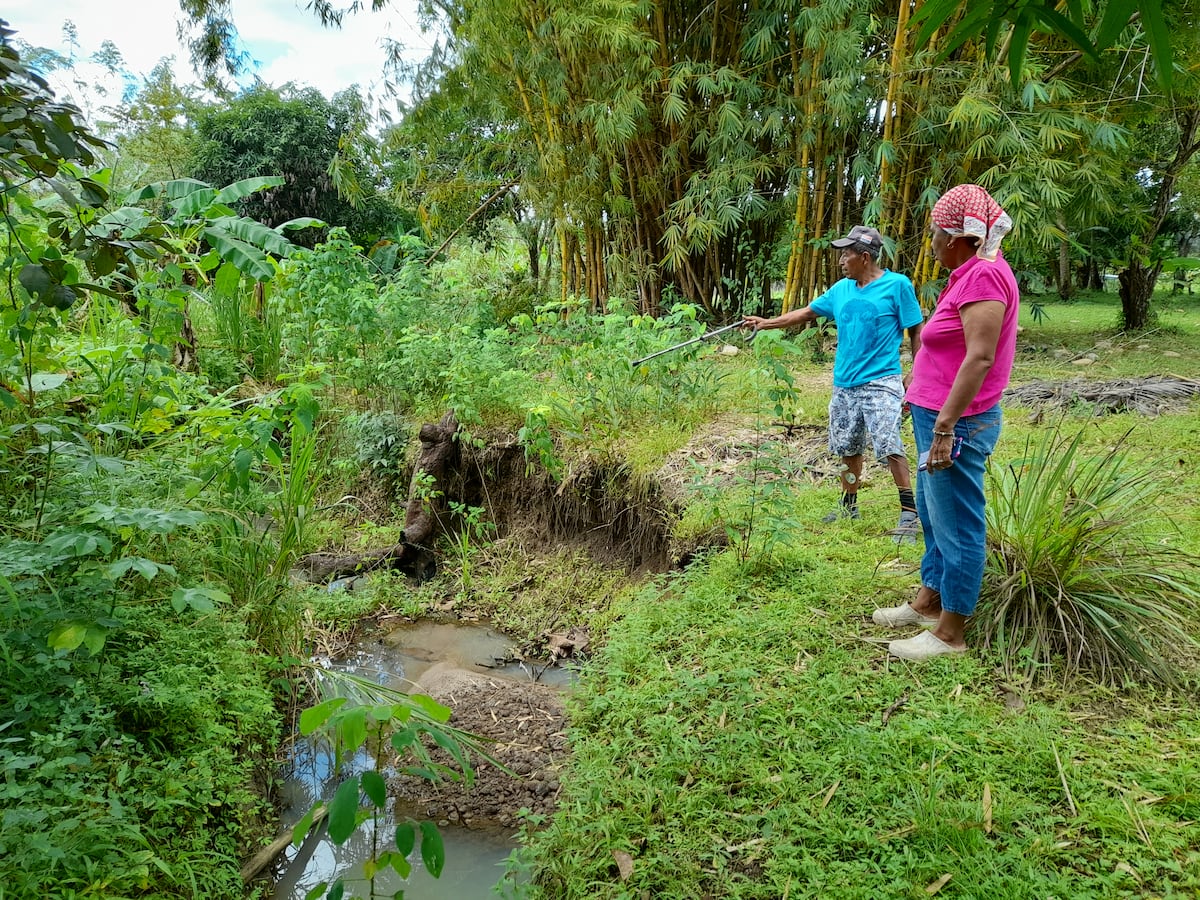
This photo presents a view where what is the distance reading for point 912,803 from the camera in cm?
205

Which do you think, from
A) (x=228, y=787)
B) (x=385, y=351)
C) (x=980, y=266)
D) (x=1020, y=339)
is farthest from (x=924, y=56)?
(x=228, y=787)

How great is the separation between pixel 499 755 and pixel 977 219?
265 cm

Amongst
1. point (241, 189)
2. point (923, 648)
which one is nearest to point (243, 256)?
point (241, 189)

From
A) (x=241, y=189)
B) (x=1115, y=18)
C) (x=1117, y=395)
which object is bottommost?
(x=1117, y=395)

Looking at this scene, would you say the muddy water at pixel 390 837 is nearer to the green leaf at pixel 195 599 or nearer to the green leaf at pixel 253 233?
the green leaf at pixel 195 599

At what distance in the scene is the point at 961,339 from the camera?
94.3 inches

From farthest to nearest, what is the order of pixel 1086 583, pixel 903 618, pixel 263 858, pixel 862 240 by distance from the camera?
pixel 862 240 → pixel 903 618 → pixel 1086 583 → pixel 263 858

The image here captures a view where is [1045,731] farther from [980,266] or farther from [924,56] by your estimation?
[924,56]

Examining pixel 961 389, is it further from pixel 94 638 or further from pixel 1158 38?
pixel 94 638

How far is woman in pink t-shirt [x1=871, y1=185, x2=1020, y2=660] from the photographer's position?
7.34ft

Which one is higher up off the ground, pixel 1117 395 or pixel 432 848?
pixel 1117 395

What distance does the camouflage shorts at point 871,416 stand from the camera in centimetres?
356

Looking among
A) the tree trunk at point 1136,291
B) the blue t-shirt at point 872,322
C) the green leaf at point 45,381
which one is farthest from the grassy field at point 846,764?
the tree trunk at point 1136,291

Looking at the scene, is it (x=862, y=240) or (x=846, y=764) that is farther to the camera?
(x=862, y=240)
